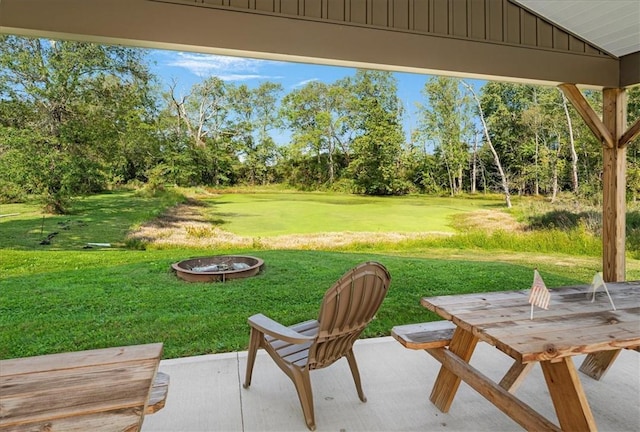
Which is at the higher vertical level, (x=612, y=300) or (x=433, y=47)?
(x=433, y=47)

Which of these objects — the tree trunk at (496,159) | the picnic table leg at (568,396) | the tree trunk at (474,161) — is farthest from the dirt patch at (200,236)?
the picnic table leg at (568,396)

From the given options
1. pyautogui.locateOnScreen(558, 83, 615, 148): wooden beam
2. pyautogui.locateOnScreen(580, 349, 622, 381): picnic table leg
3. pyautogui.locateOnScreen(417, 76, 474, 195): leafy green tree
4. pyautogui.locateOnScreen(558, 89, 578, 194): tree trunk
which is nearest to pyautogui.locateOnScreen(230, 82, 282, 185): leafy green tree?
pyautogui.locateOnScreen(417, 76, 474, 195): leafy green tree

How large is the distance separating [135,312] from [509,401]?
3.37 m

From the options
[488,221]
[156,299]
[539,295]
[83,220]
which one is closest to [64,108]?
[83,220]

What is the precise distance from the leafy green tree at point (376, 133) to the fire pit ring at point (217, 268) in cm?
180

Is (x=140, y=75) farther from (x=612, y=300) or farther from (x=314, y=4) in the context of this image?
(x=612, y=300)

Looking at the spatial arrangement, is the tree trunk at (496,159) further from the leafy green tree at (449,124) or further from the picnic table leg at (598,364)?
the picnic table leg at (598,364)

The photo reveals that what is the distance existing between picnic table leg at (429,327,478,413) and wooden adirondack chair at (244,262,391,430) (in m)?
0.43

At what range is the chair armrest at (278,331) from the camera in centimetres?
213

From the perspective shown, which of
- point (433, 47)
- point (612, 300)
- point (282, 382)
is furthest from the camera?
point (433, 47)

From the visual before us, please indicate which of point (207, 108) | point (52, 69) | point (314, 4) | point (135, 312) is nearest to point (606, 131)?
point (314, 4)

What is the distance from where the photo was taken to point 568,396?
67.7 inches

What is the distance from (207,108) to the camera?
189 inches

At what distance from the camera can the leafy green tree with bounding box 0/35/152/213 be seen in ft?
12.9
